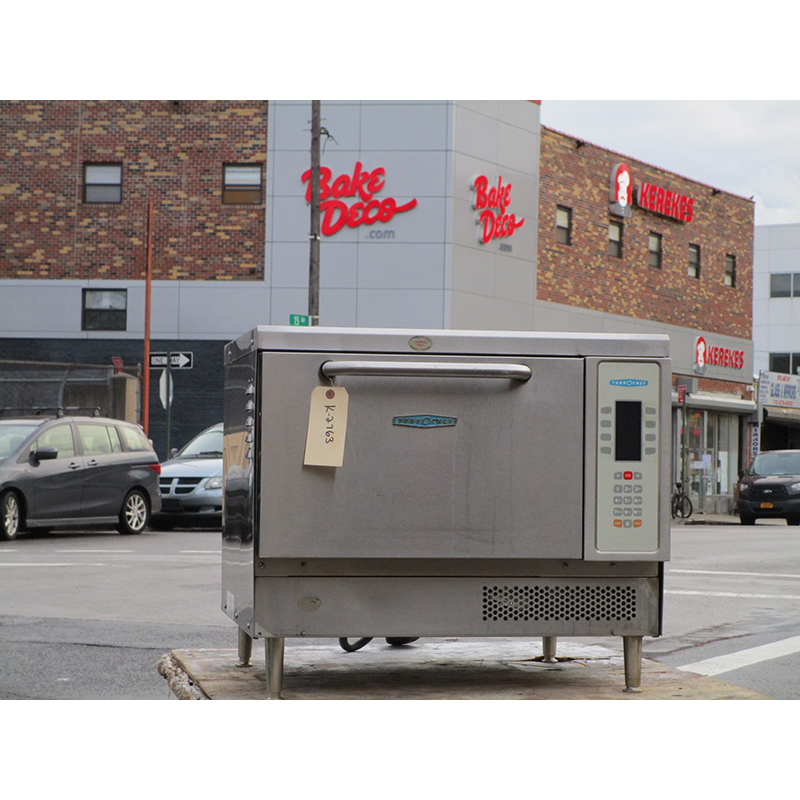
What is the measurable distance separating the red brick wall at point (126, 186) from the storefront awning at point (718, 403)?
14.2 metres

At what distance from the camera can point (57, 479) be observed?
594 inches

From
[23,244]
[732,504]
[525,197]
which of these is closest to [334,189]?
[525,197]

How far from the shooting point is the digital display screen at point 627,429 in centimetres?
328

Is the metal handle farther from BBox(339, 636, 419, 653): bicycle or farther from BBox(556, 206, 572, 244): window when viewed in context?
BBox(556, 206, 572, 244): window

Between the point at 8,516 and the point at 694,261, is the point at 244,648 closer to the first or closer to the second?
the point at 8,516

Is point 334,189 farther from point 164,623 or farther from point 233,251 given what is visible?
point 164,623

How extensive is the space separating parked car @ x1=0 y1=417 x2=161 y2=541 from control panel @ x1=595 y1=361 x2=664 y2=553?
1229cm

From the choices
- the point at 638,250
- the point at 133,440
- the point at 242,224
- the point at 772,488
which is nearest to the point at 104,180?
the point at 242,224

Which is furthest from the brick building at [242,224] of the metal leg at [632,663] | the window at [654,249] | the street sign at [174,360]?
the metal leg at [632,663]

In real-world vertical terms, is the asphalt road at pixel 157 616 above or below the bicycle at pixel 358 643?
below

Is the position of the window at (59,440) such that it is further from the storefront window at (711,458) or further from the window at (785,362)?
the window at (785,362)

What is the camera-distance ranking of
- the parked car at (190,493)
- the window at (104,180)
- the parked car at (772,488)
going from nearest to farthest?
the parked car at (190,493), the parked car at (772,488), the window at (104,180)

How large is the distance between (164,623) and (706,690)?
18.0 ft
